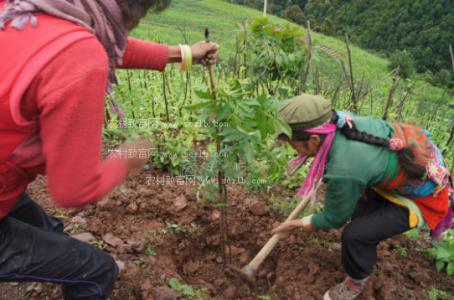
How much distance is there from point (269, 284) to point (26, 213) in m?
1.37

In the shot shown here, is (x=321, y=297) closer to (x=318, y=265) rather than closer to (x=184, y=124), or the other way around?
(x=318, y=265)

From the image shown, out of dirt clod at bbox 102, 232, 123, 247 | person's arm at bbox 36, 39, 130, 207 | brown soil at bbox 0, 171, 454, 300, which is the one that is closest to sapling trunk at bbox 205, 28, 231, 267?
brown soil at bbox 0, 171, 454, 300

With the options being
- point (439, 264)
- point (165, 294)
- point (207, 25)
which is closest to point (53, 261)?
point (165, 294)

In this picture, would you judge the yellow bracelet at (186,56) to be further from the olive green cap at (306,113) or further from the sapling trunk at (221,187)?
the olive green cap at (306,113)

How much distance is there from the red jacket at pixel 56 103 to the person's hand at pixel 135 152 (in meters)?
0.18

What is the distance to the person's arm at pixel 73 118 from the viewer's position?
1001mm

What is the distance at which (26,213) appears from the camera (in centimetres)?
181

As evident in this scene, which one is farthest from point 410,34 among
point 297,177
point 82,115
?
point 82,115

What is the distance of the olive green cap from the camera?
1.74 meters

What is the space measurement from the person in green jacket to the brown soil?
0.89 feet

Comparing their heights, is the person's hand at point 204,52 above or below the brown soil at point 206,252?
above

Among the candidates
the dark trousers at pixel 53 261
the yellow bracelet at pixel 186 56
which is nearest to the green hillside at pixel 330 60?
the yellow bracelet at pixel 186 56

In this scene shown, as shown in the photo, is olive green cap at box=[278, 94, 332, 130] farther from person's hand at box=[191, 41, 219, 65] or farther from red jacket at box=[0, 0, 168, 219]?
red jacket at box=[0, 0, 168, 219]

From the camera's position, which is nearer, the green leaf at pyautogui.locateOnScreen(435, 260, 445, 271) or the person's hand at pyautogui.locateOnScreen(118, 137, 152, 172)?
the person's hand at pyautogui.locateOnScreen(118, 137, 152, 172)
